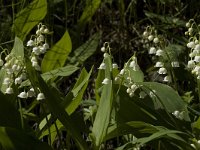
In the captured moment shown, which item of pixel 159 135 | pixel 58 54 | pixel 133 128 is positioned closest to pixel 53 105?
pixel 133 128

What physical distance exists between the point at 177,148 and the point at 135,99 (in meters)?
0.30

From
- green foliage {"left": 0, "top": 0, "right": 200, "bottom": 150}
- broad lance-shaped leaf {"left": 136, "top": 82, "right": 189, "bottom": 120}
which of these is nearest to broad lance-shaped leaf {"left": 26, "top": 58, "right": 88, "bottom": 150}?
green foliage {"left": 0, "top": 0, "right": 200, "bottom": 150}

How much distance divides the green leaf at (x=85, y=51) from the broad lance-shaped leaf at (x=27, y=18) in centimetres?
37

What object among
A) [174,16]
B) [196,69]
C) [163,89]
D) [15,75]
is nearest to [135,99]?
[163,89]

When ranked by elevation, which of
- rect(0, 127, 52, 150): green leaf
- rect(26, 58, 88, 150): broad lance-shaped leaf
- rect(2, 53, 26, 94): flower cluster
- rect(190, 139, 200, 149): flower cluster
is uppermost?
rect(2, 53, 26, 94): flower cluster

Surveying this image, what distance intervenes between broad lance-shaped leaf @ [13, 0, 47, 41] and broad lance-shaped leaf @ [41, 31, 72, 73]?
0.34 metres

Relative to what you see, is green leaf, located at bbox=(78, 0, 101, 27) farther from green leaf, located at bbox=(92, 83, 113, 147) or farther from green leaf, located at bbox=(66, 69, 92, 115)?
green leaf, located at bbox=(92, 83, 113, 147)

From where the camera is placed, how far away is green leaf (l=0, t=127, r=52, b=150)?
2.23 m

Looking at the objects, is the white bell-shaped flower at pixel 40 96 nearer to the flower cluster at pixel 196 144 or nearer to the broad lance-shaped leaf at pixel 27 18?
the flower cluster at pixel 196 144

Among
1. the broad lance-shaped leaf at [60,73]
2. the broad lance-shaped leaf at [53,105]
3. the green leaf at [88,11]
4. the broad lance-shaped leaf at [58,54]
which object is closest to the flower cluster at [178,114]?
the broad lance-shaped leaf at [53,105]

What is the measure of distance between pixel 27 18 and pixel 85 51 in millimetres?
467

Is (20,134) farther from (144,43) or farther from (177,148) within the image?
(144,43)

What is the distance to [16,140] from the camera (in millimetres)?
2250

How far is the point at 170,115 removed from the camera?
2516 mm
